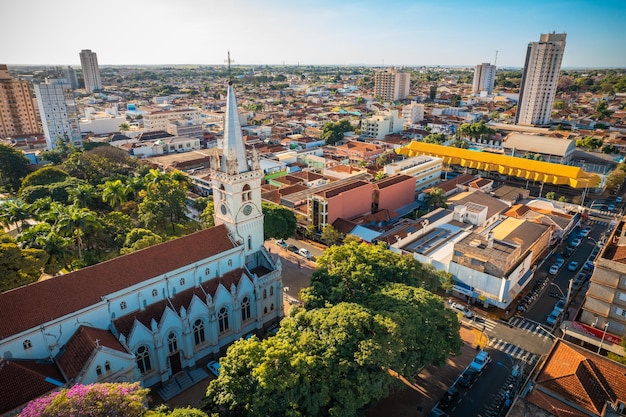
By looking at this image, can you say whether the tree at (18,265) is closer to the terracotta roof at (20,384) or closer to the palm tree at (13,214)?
the palm tree at (13,214)

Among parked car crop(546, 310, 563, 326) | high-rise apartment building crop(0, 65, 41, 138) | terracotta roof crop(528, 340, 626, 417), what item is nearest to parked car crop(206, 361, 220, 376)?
terracotta roof crop(528, 340, 626, 417)

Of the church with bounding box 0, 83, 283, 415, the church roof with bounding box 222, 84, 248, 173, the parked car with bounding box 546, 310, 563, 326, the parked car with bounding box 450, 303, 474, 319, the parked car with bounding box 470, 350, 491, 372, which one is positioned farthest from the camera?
the parked car with bounding box 450, 303, 474, 319

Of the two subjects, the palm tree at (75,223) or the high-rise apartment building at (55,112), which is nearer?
the palm tree at (75,223)

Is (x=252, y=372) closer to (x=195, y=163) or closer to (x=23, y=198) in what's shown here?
(x=23, y=198)

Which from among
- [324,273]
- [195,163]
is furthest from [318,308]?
[195,163]

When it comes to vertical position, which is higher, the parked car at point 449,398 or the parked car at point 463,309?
the parked car at point 449,398

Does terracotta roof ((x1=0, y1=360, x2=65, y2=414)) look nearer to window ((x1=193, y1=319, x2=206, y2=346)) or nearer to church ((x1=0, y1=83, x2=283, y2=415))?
church ((x1=0, y1=83, x2=283, y2=415))

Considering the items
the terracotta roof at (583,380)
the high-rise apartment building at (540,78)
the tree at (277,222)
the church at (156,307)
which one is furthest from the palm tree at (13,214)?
the high-rise apartment building at (540,78)
